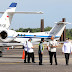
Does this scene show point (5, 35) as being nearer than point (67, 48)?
No

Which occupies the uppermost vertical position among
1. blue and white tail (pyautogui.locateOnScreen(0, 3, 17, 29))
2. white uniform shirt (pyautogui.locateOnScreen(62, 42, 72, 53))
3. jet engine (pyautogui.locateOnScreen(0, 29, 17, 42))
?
blue and white tail (pyautogui.locateOnScreen(0, 3, 17, 29))

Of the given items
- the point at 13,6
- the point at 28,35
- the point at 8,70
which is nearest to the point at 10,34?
the point at 13,6

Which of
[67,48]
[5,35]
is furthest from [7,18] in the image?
[67,48]

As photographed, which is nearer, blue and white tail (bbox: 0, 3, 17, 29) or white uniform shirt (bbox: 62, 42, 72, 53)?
white uniform shirt (bbox: 62, 42, 72, 53)

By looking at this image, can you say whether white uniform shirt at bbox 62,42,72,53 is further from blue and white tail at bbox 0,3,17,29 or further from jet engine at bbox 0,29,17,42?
blue and white tail at bbox 0,3,17,29

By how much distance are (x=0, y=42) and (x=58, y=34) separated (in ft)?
105

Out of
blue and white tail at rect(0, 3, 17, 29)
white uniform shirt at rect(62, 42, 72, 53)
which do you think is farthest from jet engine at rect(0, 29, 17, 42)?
white uniform shirt at rect(62, 42, 72, 53)

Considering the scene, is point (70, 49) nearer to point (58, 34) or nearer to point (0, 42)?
point (0, 42)

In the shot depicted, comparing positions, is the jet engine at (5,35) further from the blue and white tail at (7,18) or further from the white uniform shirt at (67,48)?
the white uniform shirt at (67,48)

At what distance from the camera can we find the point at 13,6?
3772 cm

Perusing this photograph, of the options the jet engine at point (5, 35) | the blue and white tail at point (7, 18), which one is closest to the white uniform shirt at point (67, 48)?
the jet engine at point (5, 35)

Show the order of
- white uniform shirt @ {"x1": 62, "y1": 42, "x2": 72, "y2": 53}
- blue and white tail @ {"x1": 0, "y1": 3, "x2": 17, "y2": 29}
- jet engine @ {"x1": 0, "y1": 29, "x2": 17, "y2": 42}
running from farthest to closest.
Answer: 1. blue and white tail @ {"x1": 0, "y1": 3, "x2": 17, "y2": 29}
2. jet engine @ {"x1": 0, "y1": 29, "x2": 17, "y2": 42}
3. white uniform shirt @ {"x1": 62, "y1": 42, "x2": 72, "y2": 53}

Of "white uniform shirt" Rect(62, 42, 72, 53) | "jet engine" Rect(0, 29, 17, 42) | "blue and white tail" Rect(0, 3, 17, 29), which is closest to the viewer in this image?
"white uniform shirt" Rect(62, 42, 72, 53)

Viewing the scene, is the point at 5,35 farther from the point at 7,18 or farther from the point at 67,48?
the point at 67,48
